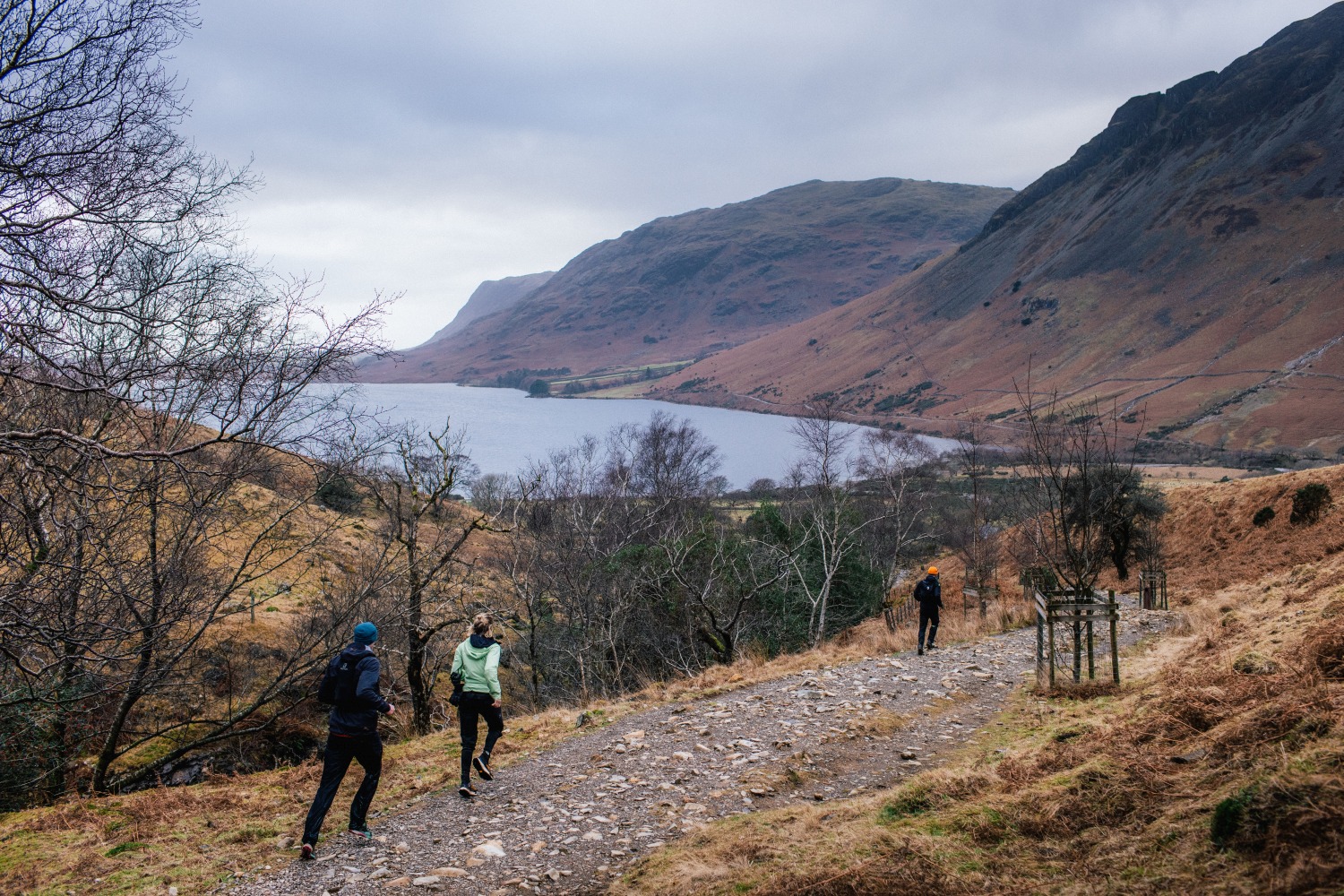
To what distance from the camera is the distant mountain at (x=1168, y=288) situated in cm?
8806

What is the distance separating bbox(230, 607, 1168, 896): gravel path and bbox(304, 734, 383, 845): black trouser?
0.28m

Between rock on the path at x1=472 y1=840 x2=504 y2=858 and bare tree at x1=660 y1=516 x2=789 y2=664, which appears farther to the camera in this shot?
bare tree at x1=660 y1=516 x2=789 y2=664

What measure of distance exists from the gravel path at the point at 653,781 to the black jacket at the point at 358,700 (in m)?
1.03

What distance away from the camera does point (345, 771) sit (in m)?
6.70

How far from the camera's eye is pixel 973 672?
12.1 meters

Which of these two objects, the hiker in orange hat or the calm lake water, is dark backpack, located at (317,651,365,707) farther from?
the calm lake water

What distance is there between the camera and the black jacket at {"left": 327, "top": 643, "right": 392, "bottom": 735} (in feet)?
21.6

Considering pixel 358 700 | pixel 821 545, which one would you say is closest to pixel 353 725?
pixel 358 700

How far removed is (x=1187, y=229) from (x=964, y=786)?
149828 millimetres

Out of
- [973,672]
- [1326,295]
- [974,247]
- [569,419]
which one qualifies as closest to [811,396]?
[569,419]

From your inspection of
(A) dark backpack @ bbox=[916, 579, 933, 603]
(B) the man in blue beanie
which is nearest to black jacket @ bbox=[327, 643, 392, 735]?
(B) the man in blue beanie

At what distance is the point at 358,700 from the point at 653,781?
3.12m

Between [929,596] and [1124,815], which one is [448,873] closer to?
[1124,815]

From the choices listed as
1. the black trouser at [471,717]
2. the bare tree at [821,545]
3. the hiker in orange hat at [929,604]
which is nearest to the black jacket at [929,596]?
the hiker in orange hat at [929,604]
